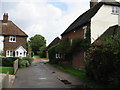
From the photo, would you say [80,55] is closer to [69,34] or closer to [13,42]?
[69,34]

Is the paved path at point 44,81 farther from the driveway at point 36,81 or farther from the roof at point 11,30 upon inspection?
the roof at point 11,30

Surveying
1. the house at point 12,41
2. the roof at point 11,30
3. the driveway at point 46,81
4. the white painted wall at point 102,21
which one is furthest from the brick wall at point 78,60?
the roof at point 11,30

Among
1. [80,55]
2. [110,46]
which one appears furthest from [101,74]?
[80,55]

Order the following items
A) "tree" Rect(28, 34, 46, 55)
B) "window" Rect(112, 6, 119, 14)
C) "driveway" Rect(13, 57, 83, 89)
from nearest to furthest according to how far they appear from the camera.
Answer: "driveway" Rect(13, 57, 83, 89) < "window" Rect(112, 6, 119, 14) < "tree" Rect(28, 34, 46, 55)

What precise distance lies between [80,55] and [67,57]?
19.1 ft

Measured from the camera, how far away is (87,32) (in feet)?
64.0

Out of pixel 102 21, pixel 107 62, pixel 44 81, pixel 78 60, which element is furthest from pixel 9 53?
pixel 107 62

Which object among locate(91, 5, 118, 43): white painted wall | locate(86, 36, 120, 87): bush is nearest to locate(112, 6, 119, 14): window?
locate(91, 5, 118, 43): white painted wall

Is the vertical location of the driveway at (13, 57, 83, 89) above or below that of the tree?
below

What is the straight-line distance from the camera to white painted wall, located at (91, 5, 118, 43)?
19541 mm

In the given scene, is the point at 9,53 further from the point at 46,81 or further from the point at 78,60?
the point at 46,81

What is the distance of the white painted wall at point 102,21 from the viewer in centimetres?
1954

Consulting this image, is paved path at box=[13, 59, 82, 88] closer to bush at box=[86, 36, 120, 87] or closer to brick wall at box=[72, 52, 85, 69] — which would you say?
bush at box=[86, 36, 120, 87]

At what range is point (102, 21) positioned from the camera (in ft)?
65.7
